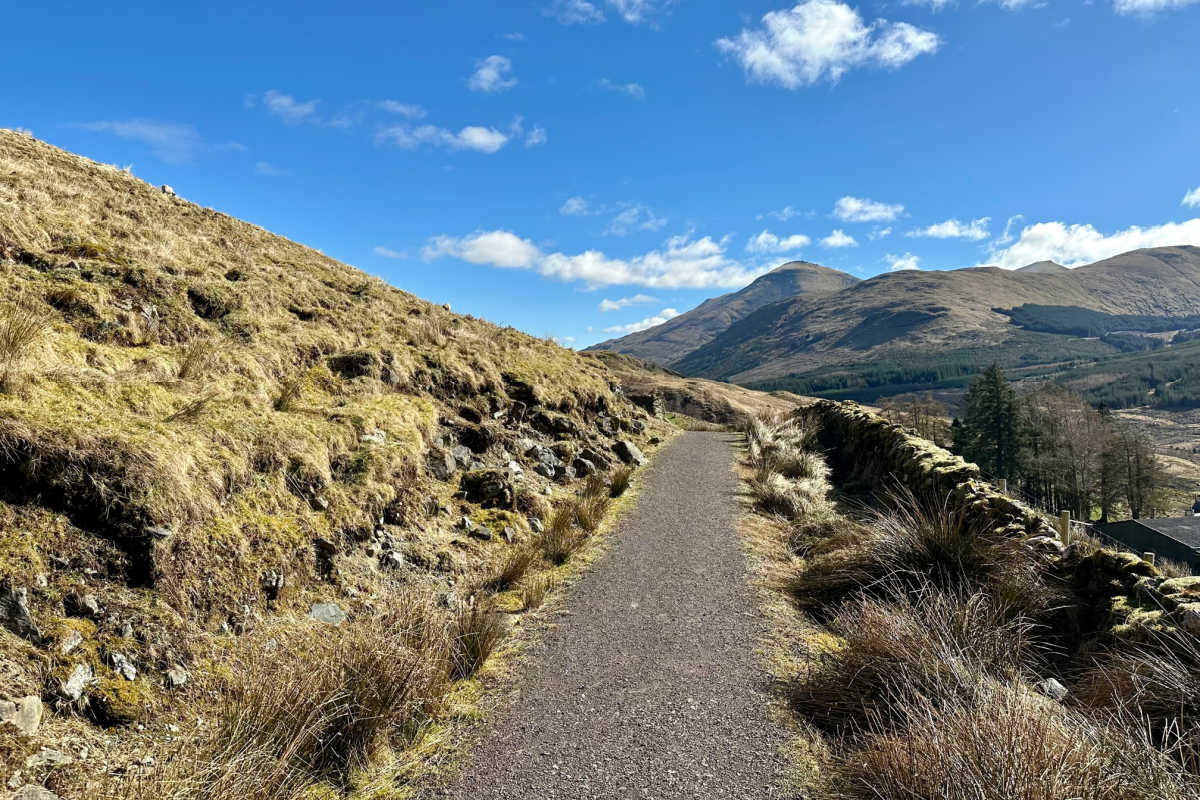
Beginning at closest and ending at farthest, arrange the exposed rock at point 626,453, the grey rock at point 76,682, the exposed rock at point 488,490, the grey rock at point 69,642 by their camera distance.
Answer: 1. the grey rock at point 76,682
2. the grey rock at point 69,642
3. the exposed rock at point 488,490
4. the exposed rock at point 626,453

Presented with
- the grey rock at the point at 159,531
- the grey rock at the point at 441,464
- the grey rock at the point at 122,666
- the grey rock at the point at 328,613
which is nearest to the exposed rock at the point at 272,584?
the grey rock at the point at 328,613

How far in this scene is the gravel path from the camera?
359 cm

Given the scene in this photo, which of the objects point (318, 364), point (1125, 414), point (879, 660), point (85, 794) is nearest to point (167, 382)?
point (318, 364)

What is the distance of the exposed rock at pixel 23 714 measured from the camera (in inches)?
115

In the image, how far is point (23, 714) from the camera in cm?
299

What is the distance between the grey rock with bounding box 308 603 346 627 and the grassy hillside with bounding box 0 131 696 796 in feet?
0.09

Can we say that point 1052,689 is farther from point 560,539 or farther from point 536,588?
point 560,539

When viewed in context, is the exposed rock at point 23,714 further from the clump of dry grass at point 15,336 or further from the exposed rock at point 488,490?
the exposed rock at point 488,490

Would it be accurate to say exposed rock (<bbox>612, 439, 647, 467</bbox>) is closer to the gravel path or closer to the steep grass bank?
the gravel path

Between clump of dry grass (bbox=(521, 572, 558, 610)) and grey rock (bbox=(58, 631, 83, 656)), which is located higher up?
grey rock (bbox=(58, 631, 83, 656))

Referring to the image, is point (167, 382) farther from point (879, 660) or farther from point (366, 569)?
point (879, 660)

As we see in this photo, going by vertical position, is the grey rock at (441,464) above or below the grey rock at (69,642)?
above

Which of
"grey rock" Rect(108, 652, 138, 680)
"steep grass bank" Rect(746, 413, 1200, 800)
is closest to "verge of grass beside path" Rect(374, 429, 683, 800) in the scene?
"grey rock" Rect(108, 652, 138, 680)

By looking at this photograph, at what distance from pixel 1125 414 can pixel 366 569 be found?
252109mm
